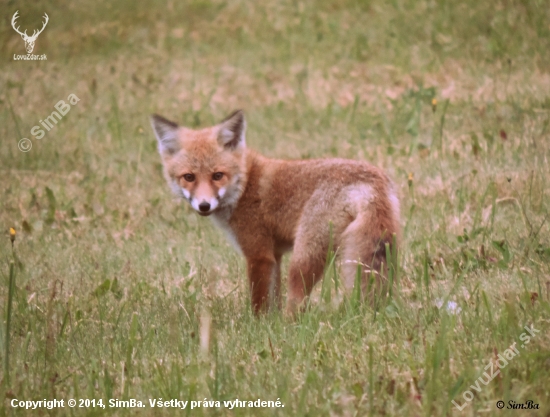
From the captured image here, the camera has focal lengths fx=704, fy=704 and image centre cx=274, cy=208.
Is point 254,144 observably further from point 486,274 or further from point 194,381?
point 194,381

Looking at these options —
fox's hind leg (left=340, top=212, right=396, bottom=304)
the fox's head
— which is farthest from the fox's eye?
fox's hind leg (left=340, top=212, right=396, bottom=304)

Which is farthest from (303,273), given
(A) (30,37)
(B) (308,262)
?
(A) (30,37)

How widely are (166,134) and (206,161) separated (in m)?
0.56

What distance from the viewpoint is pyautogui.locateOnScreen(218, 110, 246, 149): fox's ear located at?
558 centimetres

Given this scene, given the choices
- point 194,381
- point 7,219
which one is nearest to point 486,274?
point 194,381

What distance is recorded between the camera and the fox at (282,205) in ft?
14.2

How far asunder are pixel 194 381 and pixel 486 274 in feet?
7.88

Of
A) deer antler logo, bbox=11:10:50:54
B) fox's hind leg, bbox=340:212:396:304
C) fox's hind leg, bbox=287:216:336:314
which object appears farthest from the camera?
deer antler logo, bbox=11:10:50:54

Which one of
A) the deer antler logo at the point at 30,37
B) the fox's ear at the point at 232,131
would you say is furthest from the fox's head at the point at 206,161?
the deer antler logo at the point at 30,37

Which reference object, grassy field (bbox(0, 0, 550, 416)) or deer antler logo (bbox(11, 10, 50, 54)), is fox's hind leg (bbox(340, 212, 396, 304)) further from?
deer antler logo (bbox(11, 10, 50, 54))

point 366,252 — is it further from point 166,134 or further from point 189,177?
point 166,134

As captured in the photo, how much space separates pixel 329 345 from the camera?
3.71 metres

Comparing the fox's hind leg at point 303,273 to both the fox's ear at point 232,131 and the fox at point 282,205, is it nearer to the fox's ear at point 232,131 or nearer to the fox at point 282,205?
the fox at point 282,205

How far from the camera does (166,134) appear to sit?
5.72m
